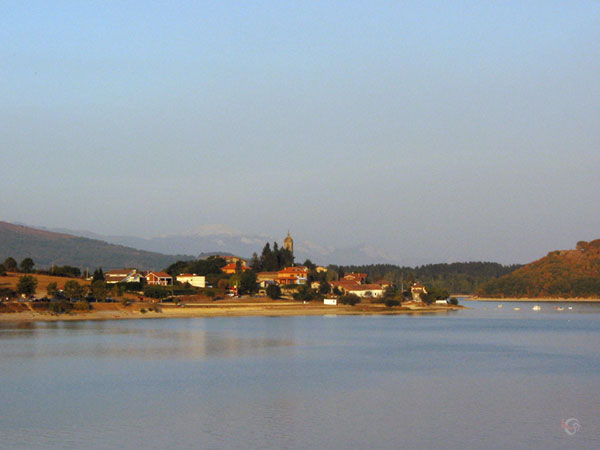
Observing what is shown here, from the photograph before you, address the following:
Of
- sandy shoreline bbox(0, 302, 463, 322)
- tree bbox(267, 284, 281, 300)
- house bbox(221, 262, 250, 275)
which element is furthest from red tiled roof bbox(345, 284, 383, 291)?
house bbox(221, 262, 250, 275)

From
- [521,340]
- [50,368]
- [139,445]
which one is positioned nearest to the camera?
[139,445]

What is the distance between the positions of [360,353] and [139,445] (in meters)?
27.4

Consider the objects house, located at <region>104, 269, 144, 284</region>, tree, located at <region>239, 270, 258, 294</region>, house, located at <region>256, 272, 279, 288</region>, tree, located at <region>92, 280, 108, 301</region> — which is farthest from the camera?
house, located at <region>256, 272, 279, 288</region>

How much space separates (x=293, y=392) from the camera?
31.8 metres

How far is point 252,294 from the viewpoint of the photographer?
362 ft

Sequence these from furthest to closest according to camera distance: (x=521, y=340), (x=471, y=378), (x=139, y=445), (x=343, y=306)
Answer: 1. (x=343, y=306)
2. (x=521, y=340)
3. (x=471, y=378)
4. (x=139, y=445)

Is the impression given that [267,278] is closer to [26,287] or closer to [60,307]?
[26,287]

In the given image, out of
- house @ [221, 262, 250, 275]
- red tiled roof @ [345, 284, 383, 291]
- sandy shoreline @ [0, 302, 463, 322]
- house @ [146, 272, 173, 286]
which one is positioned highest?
house @ [221, 262, 250, 275]

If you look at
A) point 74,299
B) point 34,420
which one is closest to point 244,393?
point 34,420

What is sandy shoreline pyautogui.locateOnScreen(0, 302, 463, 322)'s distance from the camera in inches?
3024

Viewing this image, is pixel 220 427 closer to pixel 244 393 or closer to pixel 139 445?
pixel 139 445

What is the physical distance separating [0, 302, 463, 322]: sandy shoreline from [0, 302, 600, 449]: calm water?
16.7m

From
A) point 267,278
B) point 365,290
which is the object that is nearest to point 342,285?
point 365,290

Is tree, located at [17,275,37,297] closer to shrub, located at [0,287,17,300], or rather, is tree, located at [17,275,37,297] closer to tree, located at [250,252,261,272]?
shrub, located at [0,287,17,300]
